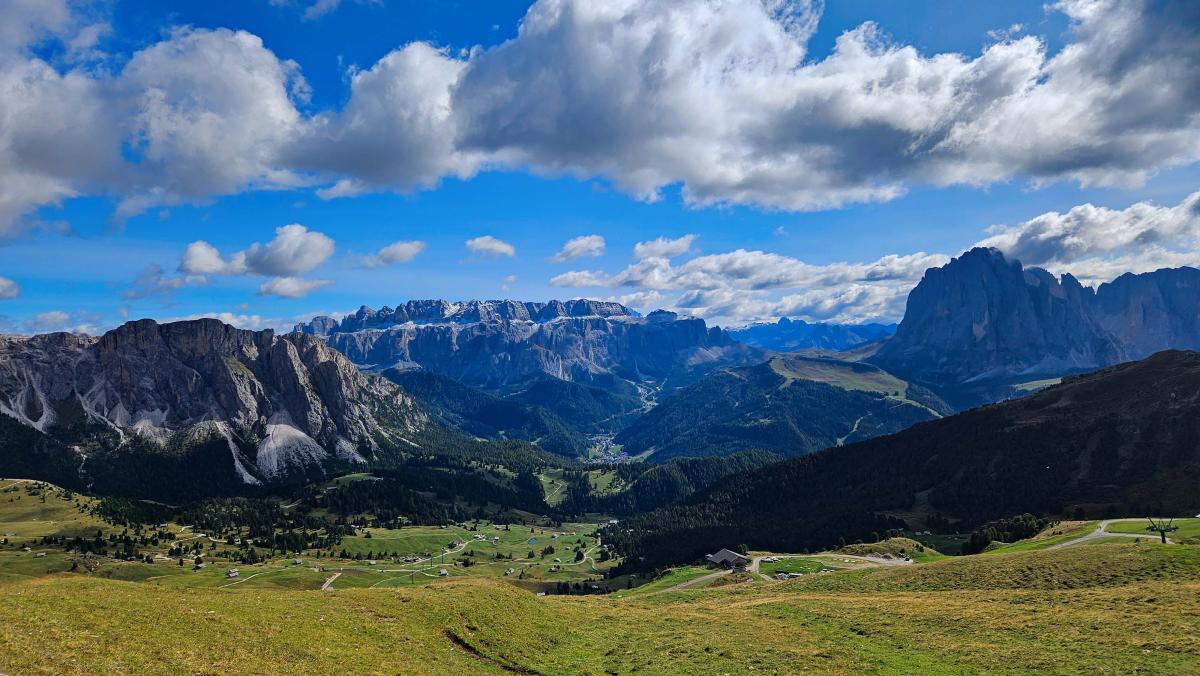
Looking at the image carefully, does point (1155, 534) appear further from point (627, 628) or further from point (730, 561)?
point (627, 628)

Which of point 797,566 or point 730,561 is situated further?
point 730,561

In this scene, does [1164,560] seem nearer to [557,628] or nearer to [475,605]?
[557,628]

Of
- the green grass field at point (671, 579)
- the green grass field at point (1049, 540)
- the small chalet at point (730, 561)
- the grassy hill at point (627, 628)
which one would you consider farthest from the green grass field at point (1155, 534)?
the green grass field at point (671, 579)

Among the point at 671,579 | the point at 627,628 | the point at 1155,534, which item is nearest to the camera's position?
the point at 627,628

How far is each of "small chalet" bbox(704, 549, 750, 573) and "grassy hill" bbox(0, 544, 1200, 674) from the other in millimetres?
76971

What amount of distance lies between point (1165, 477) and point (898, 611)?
20903cm

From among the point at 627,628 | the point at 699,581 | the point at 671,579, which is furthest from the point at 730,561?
the point at 627,628

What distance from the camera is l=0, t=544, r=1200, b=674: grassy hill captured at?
36.9 m

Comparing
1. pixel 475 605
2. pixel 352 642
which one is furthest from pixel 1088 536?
pixel 352 642

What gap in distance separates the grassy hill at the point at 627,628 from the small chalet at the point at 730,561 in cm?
7697

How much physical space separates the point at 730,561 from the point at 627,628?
101 m

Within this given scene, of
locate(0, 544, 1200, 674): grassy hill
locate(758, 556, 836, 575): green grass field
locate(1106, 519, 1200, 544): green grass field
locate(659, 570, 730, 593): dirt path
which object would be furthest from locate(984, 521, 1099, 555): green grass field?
locate(659, 570, 730, 593): dirt path

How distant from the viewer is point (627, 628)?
61.5 m

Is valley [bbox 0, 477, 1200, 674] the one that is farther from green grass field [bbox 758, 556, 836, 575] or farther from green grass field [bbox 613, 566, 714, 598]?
green grass field [bbox 613, 566, 714, 598]
